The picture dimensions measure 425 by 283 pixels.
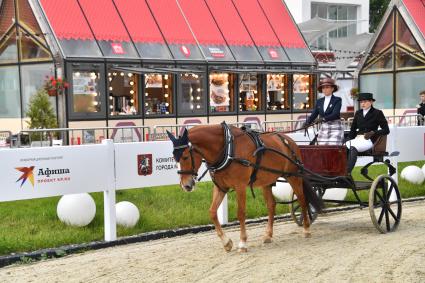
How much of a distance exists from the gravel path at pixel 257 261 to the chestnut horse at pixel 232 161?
44 cm

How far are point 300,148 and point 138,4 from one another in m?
16.1

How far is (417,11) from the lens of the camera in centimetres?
2947

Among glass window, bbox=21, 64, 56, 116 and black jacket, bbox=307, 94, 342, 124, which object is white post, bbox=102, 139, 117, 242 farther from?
glass window, bbox=21, 64, 56, 116

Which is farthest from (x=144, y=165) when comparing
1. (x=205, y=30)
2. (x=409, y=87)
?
(x=409, y=87)

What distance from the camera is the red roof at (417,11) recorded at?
1136 inches

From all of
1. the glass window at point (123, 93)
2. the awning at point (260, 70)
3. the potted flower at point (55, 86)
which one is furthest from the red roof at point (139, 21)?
the potted flower at point (55, 86)

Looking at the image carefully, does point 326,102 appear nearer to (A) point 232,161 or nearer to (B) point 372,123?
(B) point 372,123

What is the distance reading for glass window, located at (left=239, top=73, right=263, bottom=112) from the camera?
1061 inches

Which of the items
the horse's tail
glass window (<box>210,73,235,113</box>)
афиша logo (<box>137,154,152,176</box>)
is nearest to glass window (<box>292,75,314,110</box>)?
glass window (<box>210,73,235,113</box>)

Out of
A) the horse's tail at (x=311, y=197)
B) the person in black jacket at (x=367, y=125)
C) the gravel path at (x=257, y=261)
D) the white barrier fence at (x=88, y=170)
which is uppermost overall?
the person in black jacket at (x=367, y=125)

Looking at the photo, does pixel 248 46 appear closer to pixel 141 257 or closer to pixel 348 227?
pixel 348 227

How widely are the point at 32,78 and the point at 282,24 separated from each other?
11.9m

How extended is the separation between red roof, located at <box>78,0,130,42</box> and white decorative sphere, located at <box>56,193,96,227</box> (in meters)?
13.5

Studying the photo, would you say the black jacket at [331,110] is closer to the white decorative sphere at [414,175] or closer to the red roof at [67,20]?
the white decorative sphere at [414,175]
